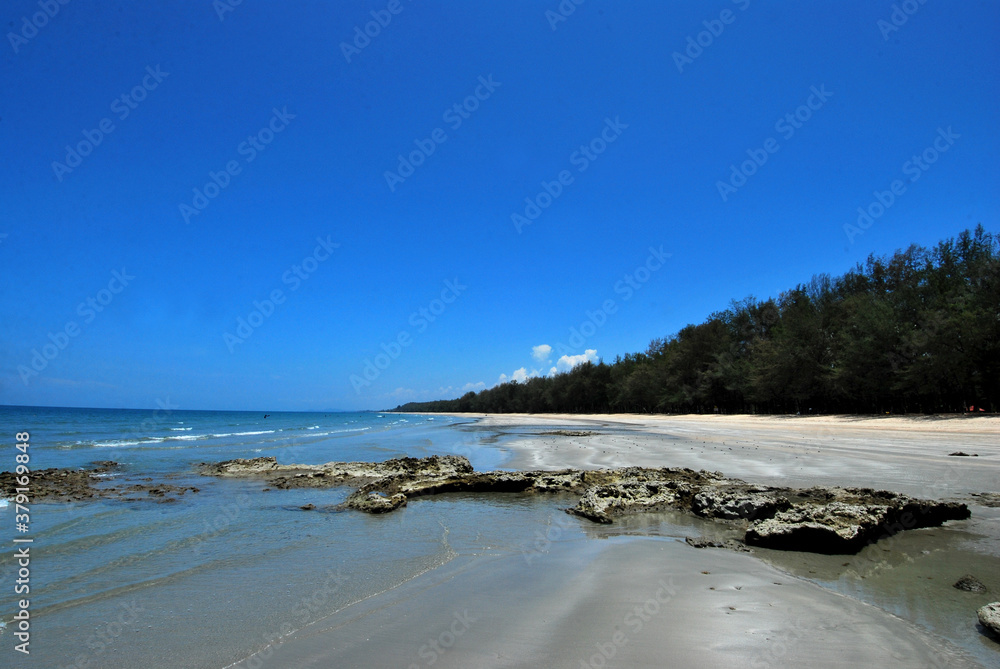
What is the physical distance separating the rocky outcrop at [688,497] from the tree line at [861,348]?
99.9 ft

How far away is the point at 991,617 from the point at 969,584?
52.0 inches

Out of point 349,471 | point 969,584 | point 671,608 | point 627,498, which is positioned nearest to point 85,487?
point 349,471

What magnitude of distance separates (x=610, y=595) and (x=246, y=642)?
3587mm

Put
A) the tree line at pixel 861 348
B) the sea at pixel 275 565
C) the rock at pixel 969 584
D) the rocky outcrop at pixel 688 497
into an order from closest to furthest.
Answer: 1. the sea at pixel 275 565
2. the rock at pixel 969 584
3. the rocky outcrop at pixel 688 497
4. the tree line at pixel 861 348

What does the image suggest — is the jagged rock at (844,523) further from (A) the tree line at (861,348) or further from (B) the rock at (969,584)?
(A) the tree line at (861,348)

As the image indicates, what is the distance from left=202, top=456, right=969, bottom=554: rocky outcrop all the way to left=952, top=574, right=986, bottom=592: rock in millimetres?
1297

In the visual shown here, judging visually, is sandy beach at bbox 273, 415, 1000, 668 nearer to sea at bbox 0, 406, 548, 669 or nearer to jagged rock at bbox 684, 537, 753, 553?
jagged rock at bbox 684, 537, 753, 553

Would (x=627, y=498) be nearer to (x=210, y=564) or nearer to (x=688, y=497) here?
(x=688, y=497)

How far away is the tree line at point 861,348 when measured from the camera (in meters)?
29.9

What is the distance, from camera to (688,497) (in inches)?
373

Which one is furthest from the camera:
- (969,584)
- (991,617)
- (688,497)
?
(688,497)

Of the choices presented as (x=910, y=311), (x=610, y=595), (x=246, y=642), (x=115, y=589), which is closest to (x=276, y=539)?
(x=115, y=589)

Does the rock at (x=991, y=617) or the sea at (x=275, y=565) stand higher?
the rock at (x=991, y=617)

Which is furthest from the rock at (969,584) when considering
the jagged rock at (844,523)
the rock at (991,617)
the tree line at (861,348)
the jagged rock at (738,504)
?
the tree line at (861,348)
